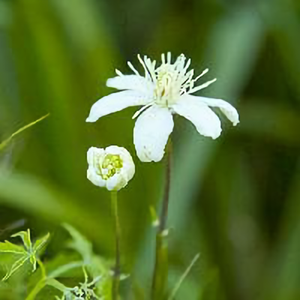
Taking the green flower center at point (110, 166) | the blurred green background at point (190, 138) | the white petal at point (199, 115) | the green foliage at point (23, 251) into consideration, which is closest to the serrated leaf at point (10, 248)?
the green foliage at point (23, 251)

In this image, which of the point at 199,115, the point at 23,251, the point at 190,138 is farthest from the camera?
the point at 190,138

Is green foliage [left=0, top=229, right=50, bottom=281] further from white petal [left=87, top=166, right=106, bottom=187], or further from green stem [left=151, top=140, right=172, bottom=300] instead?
green stem [left=151, top=140, right=172, bottom=300]

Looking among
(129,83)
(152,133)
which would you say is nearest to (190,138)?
(129,83)

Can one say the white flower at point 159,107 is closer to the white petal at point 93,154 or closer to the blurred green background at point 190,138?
the white petal at point 93,154

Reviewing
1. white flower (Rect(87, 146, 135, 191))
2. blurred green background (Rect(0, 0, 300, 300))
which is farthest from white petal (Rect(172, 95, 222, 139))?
blurred green background (Rect(0, 0, 300, 300))

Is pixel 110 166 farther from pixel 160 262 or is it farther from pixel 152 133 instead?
pixel 160 262

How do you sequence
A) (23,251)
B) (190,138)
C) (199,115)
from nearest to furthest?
(23,251) → (199,115) → (190,138)

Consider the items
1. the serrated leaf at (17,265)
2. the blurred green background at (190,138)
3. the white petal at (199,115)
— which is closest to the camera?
the serrated leaf at (17,265)
